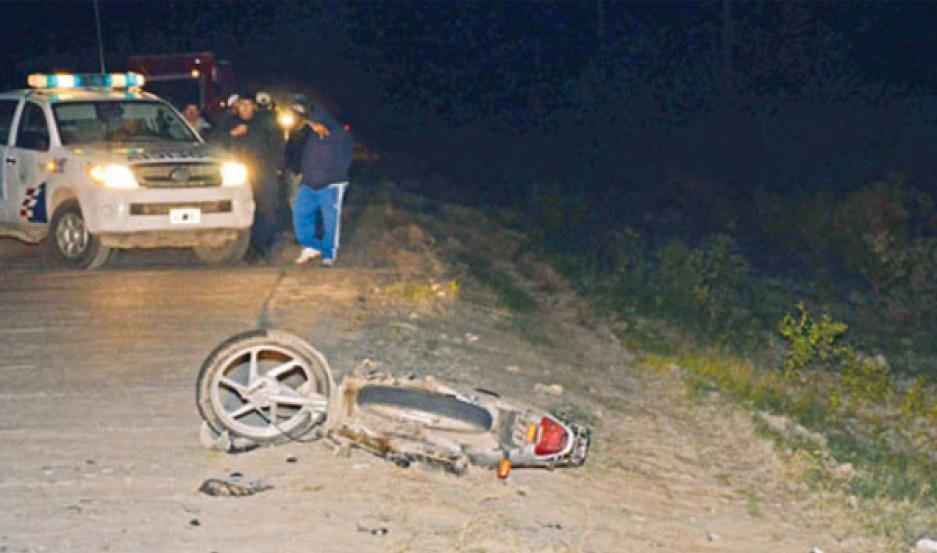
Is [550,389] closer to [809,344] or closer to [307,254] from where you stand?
[809,344]

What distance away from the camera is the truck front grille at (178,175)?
1427 centimetres

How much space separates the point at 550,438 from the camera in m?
7.93

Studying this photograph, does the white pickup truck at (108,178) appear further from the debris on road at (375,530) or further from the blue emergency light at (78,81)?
the debris on road at (375,530)

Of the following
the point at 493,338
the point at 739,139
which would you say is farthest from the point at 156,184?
the point at 739,139

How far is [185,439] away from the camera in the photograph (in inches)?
329

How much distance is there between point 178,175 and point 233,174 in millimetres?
548

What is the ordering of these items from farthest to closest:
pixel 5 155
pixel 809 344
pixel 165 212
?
pixel 5 155
pixel 165 212
pixel 809 344

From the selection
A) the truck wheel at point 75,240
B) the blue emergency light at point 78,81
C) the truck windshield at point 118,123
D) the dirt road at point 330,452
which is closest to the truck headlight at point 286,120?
the truck windshield at point 118,123

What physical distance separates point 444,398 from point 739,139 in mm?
31012

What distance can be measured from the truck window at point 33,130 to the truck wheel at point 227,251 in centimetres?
180

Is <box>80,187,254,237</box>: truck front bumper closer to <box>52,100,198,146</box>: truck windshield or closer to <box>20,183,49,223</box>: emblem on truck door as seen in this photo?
<box>20,183,49,223</box>: emblem on truck door

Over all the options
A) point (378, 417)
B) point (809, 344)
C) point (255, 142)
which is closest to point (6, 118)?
point (255, 142)

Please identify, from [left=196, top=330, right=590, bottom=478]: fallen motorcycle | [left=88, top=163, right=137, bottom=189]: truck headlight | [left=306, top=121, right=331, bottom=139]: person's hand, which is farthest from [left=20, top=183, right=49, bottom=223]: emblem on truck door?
[left=196, top=330, right=590, bottom=478]: fallen motorcycle

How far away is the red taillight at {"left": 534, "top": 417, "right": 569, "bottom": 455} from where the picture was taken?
7891 millimetres
